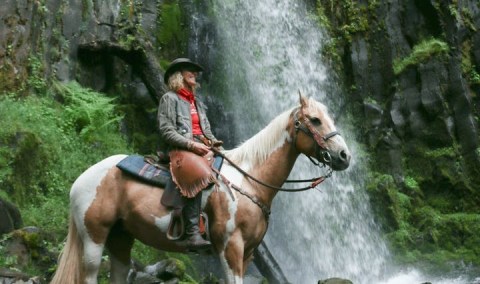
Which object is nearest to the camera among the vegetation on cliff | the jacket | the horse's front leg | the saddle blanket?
the horse's front leg

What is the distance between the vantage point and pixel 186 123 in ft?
22.7

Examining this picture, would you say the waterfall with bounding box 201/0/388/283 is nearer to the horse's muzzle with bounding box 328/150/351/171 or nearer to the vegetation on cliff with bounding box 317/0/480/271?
the vegetation on cliff with bounding box 317/0/480/271

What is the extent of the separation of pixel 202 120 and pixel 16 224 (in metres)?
4.09

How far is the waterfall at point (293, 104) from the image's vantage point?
15750mm

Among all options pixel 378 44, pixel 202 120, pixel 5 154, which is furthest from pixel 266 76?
pixel 202 120

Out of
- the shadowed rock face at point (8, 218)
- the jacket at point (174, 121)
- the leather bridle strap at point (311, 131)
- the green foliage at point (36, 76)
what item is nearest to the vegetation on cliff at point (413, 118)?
the green foliage at point (36, 76)

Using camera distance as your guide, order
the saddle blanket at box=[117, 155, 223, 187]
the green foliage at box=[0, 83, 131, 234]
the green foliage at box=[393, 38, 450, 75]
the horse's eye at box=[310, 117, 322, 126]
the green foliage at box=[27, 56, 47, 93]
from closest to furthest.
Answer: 1. the horse's eye at box=[310, 117, 322, 126]
2. the saddle blanket at box=[117, 155, 223, 187]
3. the green foliage at box=[0, 83, 131, 234]
4. the green foliage at box=[27, 56, 47, 93]
5. the green foliage at box=[393, 38, 450, 75]

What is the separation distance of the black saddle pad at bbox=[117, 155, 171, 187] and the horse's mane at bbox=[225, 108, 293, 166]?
0.80 m

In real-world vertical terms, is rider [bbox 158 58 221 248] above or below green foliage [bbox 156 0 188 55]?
below

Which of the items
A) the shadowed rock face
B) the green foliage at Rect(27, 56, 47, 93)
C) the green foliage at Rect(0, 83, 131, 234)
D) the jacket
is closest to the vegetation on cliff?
the green foliage at Rect(0, 83, 131, 234)

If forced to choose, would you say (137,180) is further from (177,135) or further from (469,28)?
(469,28)

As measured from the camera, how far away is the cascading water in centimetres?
1574

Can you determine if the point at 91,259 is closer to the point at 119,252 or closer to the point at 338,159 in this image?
the point at 119,252

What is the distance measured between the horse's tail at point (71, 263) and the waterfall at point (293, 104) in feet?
25.3
